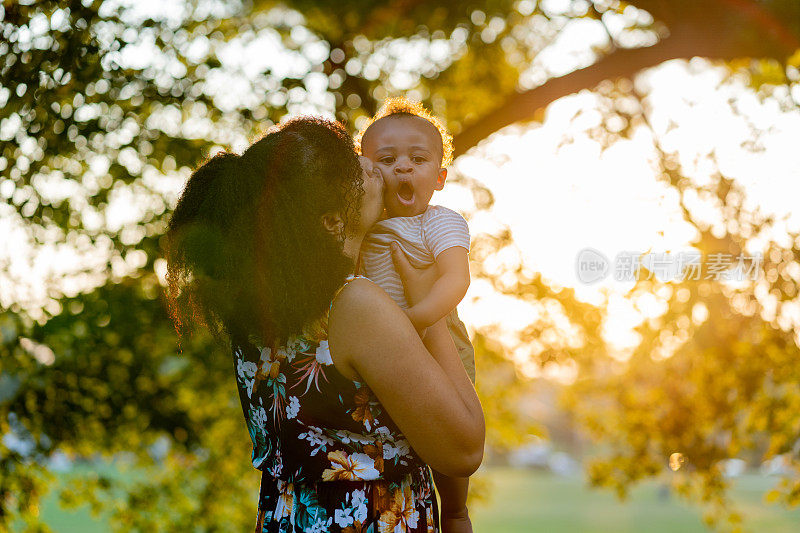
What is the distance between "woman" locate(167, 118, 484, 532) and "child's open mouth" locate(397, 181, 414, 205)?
1.74 feet

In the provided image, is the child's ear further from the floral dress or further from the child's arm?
the floral dress

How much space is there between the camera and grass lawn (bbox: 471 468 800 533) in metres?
23.0

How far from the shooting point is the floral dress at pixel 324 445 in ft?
5.73

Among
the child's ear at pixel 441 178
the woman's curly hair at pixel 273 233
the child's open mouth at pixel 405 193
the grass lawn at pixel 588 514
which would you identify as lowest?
the woman's curly hair at pixel 273 233

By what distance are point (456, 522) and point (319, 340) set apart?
2.71 feet

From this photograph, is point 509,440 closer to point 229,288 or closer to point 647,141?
point 647,141

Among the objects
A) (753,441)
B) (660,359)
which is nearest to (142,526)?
(660,359)

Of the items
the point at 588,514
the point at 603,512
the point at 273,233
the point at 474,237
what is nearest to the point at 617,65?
the point at 474,237

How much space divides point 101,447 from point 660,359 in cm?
509

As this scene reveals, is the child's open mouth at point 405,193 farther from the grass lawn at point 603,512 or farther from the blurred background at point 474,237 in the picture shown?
the grass lawn at point 603,512

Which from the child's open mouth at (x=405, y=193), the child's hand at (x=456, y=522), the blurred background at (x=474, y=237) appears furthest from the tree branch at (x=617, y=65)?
the child's hand at (x=456, y=522)

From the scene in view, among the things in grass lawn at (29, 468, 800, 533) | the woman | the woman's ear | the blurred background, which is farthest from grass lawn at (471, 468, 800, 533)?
the woman's ear

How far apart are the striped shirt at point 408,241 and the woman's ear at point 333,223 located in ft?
0.94

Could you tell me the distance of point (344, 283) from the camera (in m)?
1.74
